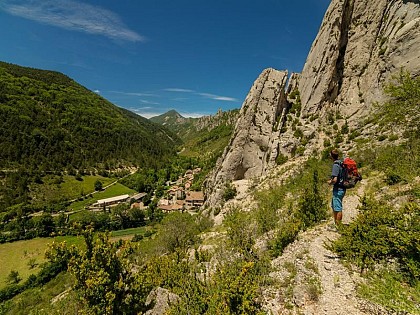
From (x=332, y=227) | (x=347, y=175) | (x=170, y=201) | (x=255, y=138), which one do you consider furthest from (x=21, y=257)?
(x=347, y=175)

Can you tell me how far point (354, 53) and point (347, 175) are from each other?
2400 centimetres

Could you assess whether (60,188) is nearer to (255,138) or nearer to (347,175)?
(255,138)

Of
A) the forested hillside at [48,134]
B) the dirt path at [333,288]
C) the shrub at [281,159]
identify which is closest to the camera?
the dirt path at [333,288]

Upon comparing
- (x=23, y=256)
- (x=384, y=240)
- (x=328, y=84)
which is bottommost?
(x=23, y=256)

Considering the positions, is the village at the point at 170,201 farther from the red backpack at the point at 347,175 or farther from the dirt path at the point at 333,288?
the dirt path at the point at 333,288

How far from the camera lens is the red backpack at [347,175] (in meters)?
8.83

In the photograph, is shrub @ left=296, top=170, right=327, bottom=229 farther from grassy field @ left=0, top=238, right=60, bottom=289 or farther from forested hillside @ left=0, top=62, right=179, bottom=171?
forested hillside @ left=0, top=62, right=179, bottom=171

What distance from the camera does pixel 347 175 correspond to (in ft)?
29.4

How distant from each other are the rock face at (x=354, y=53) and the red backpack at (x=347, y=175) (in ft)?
54.7

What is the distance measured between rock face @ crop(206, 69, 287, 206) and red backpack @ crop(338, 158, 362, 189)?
19590 millimetres

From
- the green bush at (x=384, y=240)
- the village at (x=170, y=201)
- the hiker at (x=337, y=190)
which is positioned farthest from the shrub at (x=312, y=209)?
the village at (x=170, y=201)

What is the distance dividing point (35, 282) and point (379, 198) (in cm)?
6545

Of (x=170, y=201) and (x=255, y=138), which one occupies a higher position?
(x=255, y=138)

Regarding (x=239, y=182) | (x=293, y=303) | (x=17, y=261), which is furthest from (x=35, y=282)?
(x=293, y=303)
